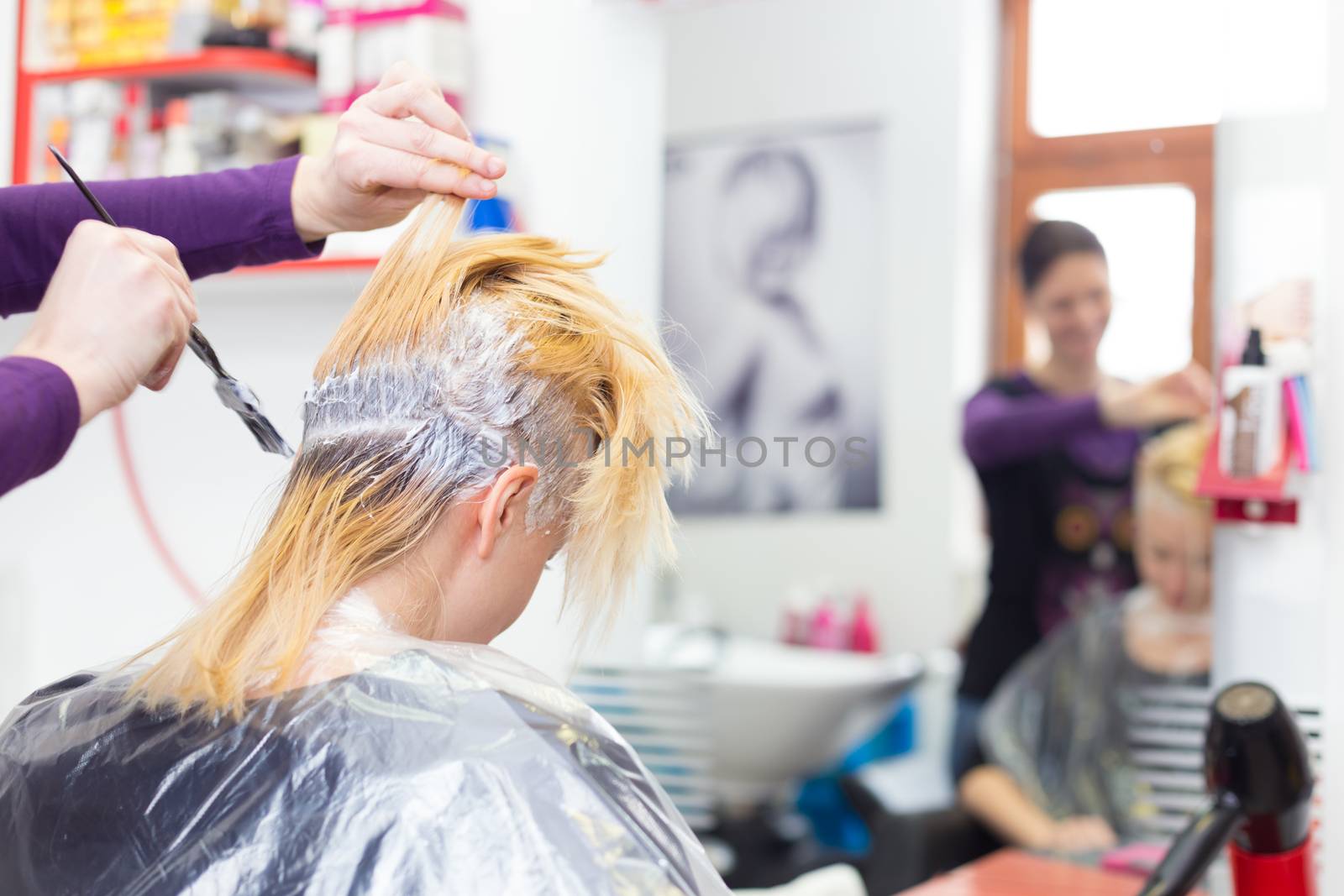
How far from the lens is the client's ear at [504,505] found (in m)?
0.99

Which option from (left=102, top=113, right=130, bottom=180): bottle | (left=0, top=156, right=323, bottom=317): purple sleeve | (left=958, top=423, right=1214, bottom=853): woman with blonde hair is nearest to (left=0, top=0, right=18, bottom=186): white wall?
(left=102, top=113, right=130, bottom=180): bottle

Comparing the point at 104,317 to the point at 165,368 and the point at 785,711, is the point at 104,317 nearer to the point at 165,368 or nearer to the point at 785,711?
the point at 165,368

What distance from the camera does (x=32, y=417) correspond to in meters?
0.72

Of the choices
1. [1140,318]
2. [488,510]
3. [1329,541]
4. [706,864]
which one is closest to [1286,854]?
[1329,541]

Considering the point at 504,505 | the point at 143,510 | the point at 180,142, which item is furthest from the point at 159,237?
the point at 143,510

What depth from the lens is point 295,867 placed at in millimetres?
811

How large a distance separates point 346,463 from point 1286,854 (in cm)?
99

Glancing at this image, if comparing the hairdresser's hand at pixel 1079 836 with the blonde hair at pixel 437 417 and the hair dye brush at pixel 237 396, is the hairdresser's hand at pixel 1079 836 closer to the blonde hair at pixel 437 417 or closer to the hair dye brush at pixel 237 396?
the blonde hair at pixel 437 417

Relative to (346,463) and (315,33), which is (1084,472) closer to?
(315,33)

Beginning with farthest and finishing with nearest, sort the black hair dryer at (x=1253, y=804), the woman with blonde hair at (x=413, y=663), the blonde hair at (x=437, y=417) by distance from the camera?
the black hair dryer at (x=1253, y=804), the blonde hair at (x=437, y=417), the woman with blonde hair at (x=413, y=663)

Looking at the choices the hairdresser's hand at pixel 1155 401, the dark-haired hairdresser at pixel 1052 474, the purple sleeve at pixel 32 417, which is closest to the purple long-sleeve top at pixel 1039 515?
the dark-haired hairdresser at pixel 1052 474

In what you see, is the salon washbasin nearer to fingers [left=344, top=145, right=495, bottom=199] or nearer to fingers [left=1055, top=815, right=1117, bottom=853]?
fingers [left=1055, top=815, right=1117, bottom=853]

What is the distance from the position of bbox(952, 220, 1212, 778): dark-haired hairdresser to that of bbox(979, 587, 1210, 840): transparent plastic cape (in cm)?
27

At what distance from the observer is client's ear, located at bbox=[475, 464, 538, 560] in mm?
990
